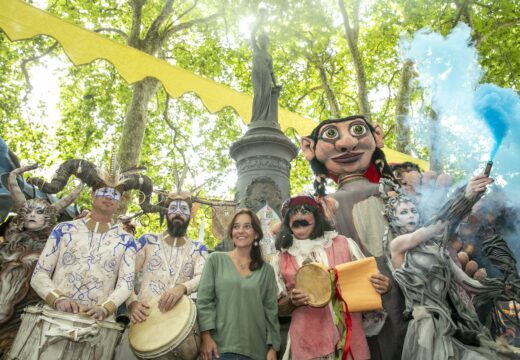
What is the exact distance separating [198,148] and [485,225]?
44.9 ft

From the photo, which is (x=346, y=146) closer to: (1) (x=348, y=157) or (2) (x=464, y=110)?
(1) (x=348, y=157)

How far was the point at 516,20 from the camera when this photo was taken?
11.3 meters

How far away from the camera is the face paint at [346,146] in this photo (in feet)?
14.6

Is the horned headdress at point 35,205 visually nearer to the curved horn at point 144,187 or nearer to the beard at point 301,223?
→ the curved horn at point 144,187

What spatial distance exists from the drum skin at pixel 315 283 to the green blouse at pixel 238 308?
11.8 inches

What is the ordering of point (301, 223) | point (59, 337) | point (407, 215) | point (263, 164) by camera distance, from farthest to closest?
point (263, 164), point (301, 223), point (407, 215), point (59, 337)

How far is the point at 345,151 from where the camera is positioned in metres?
4.45

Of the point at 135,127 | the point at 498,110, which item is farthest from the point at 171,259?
the point at 135,127

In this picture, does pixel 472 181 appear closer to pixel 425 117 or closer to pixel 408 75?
pixel 425 117

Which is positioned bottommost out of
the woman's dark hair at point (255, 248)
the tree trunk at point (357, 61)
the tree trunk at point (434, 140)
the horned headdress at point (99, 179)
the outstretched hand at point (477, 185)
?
the woman's dark hair at point (255, 248)

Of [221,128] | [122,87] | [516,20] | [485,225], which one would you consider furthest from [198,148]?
[485,225]

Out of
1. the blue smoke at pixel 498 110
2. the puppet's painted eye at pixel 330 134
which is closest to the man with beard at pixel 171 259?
the puppet's painted eye at pixel 330 134

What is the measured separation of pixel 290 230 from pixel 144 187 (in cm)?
164

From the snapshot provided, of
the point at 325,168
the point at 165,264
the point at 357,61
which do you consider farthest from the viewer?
the point at 357,61
